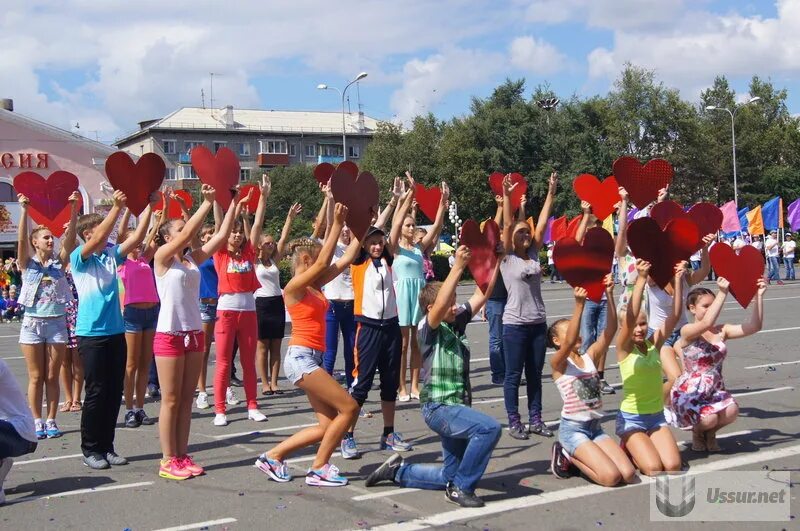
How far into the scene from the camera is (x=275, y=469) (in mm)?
6258

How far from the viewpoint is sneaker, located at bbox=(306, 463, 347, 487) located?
612 centimetres

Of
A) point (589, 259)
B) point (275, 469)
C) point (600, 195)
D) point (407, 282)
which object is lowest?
point (275, 469)

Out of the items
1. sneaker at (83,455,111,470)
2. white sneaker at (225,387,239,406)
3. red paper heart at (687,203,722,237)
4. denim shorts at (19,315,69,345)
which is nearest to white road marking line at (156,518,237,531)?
sneaker at (83,455,111,470)

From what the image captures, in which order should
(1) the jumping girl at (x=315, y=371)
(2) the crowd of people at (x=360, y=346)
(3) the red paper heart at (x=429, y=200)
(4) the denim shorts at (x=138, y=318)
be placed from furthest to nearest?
(3) the red paper heart at (x=429, y=200) < (4) the denim shorts at (x=138, y=318) < (1) the jumping girl at (x=315, y=371) < (2) the crowd of people at (x=360, y=346)

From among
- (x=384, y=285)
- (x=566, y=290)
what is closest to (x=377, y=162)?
(x=566, y=290)

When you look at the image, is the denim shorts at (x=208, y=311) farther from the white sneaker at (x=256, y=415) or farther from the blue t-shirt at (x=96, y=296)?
the blue t-shirt at (x=96, y=296)

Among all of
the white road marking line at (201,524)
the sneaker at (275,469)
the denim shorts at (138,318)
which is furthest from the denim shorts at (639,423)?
the denim shorts at (138,318)

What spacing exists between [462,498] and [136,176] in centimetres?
336

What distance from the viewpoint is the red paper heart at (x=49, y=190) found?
8156mm

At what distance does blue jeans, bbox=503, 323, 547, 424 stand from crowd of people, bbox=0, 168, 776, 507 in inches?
0.5

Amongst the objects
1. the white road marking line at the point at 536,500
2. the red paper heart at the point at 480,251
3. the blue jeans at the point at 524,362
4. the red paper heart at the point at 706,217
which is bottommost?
the white road marking line at the point at 536,500

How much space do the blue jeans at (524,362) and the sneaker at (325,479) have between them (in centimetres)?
196

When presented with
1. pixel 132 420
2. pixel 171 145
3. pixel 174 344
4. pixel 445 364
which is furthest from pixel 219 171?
pixel 171 145

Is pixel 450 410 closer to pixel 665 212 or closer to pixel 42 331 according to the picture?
pixel 665 212
